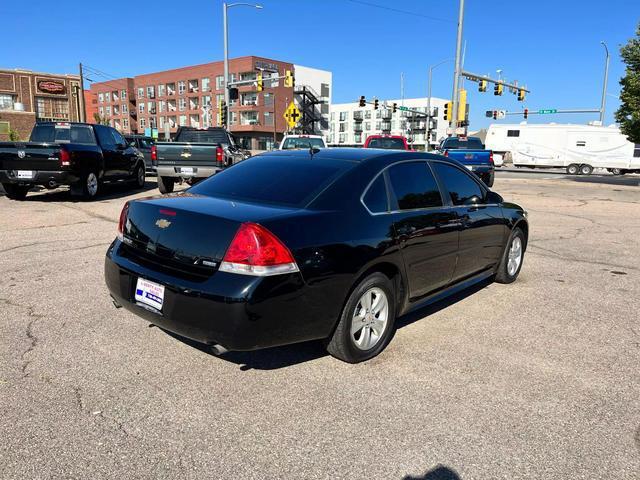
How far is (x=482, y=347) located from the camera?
13.4ft

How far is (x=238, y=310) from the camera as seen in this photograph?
296 cm

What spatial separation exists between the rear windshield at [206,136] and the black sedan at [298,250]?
11762 millimetres

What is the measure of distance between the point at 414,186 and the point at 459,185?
85cm

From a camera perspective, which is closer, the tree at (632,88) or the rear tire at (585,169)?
the tree at (632,88)

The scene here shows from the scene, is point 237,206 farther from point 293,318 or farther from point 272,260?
point 293,318

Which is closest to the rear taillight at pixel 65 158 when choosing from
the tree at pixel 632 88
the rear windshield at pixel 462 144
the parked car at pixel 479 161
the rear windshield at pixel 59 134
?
the rear windshield at pixel 59 134

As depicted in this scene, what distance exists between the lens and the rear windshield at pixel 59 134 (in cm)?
1259

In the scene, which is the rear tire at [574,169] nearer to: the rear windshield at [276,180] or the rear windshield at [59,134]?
the rear windshield at [59,134]

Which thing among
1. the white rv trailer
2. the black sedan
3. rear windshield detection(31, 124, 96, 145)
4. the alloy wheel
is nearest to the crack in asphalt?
the black sedan

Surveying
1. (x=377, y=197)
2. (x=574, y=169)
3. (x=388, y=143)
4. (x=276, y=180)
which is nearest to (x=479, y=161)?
(x=388, y=143)

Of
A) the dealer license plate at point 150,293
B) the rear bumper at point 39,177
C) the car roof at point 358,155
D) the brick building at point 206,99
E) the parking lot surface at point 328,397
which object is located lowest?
the parking lot surface at point 328,397

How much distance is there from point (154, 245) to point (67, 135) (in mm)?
10887

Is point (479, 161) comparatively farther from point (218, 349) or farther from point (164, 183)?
point (218, 349)

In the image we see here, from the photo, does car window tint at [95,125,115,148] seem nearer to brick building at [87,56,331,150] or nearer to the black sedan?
the black sedan
